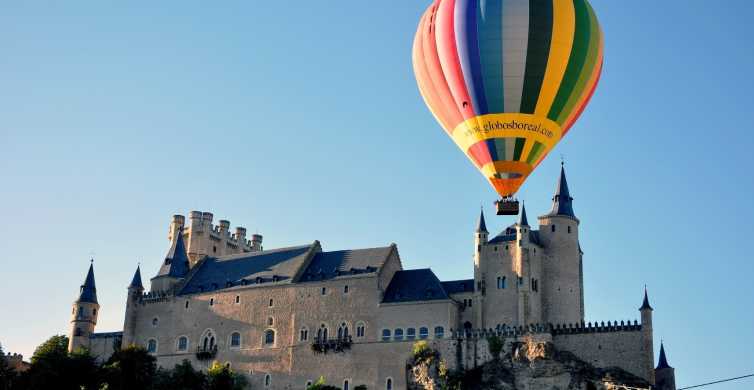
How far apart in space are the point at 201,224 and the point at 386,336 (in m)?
28.3

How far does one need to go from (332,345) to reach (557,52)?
1494 inches

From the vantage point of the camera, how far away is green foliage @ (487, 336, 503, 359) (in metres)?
81.8

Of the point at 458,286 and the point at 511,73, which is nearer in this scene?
the point at 511,73

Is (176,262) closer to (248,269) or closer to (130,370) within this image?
(248,269)

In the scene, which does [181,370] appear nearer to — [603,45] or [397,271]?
[397,271]

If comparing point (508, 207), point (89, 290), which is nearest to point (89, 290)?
point (89, 290)

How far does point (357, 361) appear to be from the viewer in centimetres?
8569

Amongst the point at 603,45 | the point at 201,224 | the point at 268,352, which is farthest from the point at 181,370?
the point at 603,45

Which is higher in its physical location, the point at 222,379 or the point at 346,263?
the point at 346,263

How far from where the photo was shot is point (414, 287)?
87750 mm

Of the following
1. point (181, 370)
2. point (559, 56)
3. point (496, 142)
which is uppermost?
point (559, 56)

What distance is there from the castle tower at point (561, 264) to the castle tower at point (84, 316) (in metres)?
37.9

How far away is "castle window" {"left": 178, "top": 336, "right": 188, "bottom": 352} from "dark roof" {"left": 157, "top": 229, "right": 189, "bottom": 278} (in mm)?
6374

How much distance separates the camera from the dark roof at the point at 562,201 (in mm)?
85938
